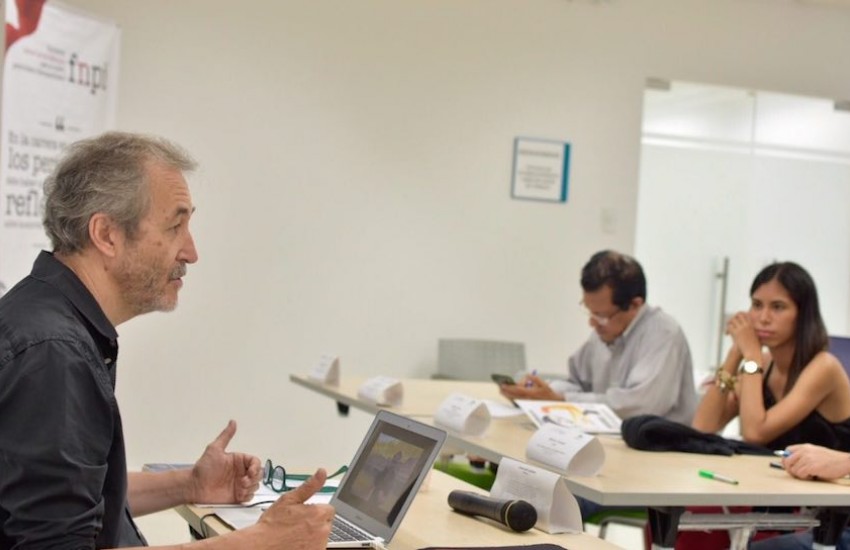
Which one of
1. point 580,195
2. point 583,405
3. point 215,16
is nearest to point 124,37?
point 215,16

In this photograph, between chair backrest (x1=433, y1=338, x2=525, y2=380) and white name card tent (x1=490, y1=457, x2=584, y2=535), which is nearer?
white name card tent (x1=490, y1=457, x2=584, y2=535)

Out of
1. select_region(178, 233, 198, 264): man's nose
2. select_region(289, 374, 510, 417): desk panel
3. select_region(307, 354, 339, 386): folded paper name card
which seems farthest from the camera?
select_region(307, 354, 339, 386): folded paper name card

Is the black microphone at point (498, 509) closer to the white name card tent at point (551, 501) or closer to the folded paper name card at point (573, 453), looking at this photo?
the white name card tent at point (551, 501)

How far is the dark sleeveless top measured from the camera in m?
3.64

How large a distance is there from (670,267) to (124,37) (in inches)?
146

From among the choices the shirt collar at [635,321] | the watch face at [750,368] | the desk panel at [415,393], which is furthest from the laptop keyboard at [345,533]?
the shirt collar at [635,321]

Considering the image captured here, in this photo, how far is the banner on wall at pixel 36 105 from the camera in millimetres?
4801

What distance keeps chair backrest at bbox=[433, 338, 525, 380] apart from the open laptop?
Answer: 412 cm

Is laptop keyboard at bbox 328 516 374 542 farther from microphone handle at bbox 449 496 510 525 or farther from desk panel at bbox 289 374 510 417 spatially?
desk panel at bbox 289 374 510 417

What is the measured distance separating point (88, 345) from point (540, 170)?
5.25m

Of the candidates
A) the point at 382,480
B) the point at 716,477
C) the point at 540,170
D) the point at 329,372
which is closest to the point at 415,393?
the point at 329,372

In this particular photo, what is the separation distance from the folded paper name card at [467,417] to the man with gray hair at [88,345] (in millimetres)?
1447

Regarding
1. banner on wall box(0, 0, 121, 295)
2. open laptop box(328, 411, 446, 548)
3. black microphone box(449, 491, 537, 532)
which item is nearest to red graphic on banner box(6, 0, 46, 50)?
banner on wall box(0, 0, 121, 295)

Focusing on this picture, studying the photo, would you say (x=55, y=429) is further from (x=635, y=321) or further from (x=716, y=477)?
(x=635, y=321)
